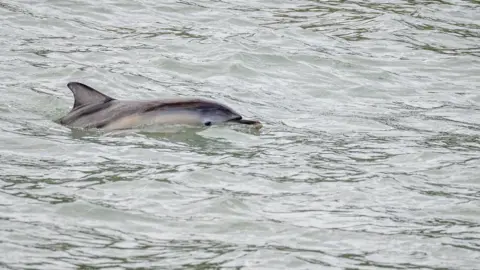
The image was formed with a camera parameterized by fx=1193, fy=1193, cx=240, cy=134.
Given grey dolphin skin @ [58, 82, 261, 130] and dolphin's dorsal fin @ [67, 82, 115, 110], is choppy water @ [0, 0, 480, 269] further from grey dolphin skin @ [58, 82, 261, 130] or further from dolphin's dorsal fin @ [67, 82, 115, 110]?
dolphin's dorsal fin @ [67, 82, 115, 110]

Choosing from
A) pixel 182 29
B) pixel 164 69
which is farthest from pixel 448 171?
pixel 182 29

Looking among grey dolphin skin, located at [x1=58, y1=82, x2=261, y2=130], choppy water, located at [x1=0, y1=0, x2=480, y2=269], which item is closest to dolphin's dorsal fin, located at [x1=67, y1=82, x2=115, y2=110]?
grey dolphin skin, located at [x1=58, y1=82, x2=261, y2=130]

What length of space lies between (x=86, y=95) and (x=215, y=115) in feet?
3.99

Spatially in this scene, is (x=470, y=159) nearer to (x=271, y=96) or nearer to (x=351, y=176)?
(x=351, y=176)

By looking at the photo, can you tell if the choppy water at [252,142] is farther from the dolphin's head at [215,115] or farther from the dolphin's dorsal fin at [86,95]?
the dolphin's dorsal fin at [86,95]

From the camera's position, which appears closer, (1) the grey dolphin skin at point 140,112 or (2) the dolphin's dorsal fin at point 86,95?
(1) the grey dolphin skin at point 140,112

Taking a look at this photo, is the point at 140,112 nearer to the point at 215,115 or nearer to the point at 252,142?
the point at 215,115

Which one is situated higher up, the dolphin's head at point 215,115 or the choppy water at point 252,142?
the dolphin's head at point 215,115

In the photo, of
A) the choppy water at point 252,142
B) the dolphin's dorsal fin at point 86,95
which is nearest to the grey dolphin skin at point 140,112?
the dolphin's dorsal fin at point 86,95

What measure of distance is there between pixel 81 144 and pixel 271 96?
317 cm

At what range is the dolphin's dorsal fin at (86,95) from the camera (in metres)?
11.0

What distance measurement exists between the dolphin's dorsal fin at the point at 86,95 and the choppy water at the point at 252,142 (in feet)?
1.31

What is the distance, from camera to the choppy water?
7.76m

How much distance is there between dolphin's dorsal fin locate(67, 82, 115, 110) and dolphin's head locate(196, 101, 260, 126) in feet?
2.92
